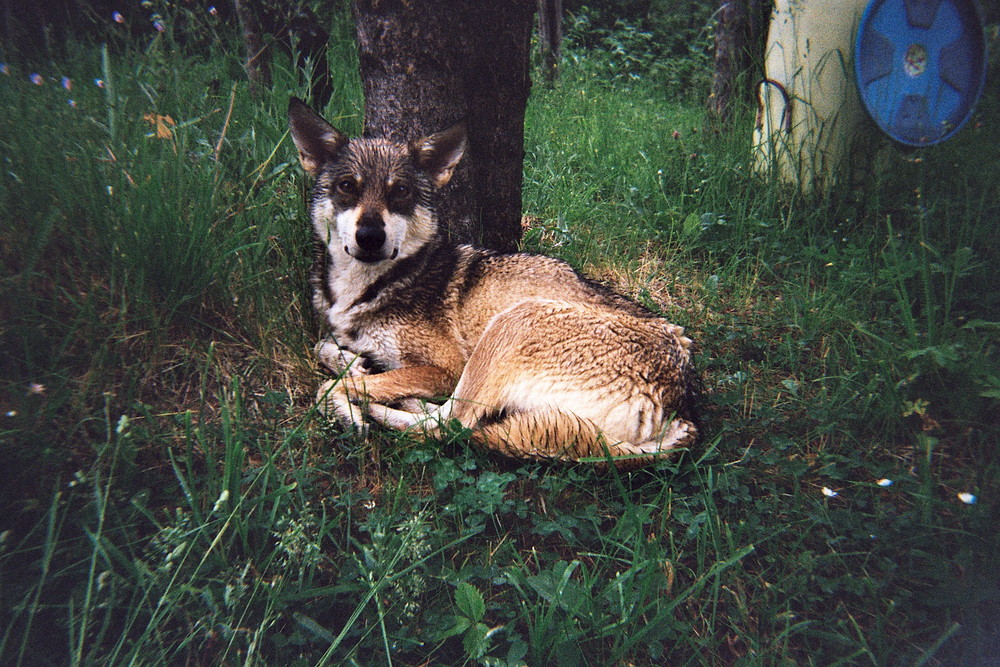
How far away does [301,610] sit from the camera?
63.7 inches

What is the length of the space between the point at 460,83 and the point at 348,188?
920mm

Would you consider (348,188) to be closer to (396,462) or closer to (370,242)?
(370,242)

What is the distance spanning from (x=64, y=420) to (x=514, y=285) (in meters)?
1.97

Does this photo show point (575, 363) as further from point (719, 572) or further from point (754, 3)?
point (754, 3)

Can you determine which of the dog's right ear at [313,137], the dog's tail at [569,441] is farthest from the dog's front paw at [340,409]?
the dog's right ear at [313,137]

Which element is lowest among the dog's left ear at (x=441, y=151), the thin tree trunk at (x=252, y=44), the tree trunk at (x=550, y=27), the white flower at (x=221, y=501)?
the white flower at (x=221, y=501)

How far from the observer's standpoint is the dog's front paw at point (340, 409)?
2.38 m

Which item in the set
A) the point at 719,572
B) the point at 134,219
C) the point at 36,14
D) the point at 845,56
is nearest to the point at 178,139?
the point at 134,219

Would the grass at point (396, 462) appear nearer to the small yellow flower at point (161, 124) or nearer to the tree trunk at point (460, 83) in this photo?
the small yellow flower at point (161, 124)

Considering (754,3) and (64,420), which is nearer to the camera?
(64,420)

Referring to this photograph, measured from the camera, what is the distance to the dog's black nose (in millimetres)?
2553

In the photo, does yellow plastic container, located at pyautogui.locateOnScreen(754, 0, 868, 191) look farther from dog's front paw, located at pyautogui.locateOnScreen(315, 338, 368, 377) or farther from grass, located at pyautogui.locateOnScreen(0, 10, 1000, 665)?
dog's front paw, located at pyautogui.locateOnScreen(315, 338, 368, 377)

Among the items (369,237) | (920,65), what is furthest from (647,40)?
(369,237)

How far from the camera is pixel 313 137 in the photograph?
9.23 feet
